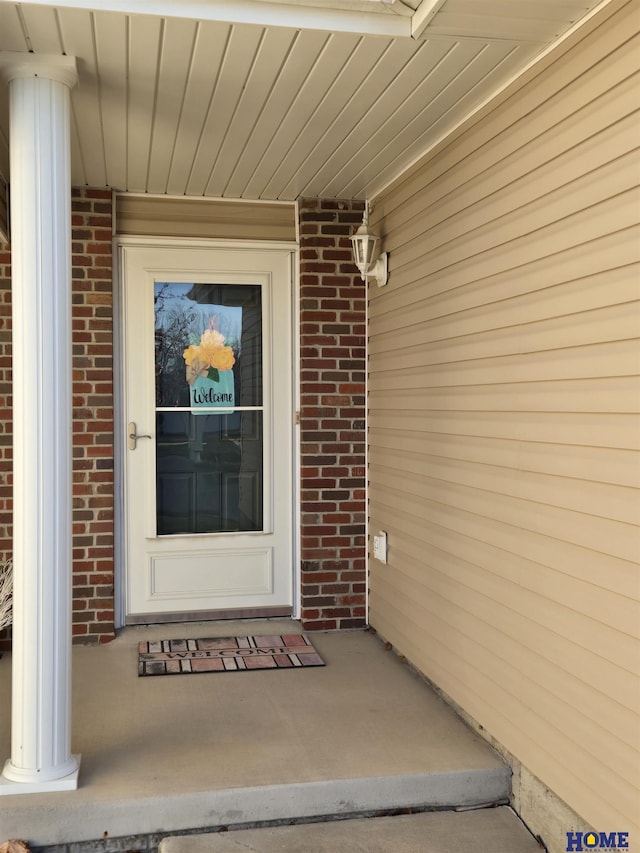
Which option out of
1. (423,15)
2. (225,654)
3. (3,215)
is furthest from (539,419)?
(3,215)

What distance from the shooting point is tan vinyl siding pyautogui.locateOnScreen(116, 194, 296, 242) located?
4711 millimetres

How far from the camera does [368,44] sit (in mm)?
2732

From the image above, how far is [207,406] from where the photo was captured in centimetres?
485

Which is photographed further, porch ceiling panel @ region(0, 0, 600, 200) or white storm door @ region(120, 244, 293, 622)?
white storm door @ region(120, 244, 293, 622)

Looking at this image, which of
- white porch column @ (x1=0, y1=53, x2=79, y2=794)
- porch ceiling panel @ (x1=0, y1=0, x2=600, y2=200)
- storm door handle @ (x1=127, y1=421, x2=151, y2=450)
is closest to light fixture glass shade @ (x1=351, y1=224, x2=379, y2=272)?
porch ceiling panel @ (x1=0, y1=0, x2=600, y2=200)

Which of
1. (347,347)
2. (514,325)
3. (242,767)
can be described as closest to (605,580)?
(514,325)

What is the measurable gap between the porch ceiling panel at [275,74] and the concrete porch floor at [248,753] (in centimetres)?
243

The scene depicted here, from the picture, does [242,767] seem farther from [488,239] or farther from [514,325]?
[488,239]

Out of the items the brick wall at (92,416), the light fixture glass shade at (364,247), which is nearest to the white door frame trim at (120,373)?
the brick wall at (92,416)

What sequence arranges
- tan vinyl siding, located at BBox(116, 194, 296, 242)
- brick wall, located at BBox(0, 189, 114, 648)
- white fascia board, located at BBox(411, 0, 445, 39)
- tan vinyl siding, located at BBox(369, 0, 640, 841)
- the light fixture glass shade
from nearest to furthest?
tan vinyl siding, located at BBox(369, 0, 640, 841), white fascia board, located at BBox(411, 0, 445, 39), the light fixture glass shade, brick wall, located at BBox(0, 189, 114, 648), tan vinyl siding, located at BBox(116, 194, 296, 242)

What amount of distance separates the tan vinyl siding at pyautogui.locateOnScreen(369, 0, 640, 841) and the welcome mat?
655mm

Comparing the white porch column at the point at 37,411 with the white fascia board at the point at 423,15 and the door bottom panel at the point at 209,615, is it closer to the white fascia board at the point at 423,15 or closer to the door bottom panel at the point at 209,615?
the white fascia board at the point at 423,15

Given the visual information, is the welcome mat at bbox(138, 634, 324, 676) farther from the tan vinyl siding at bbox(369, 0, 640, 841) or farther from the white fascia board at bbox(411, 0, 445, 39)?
the white fascia board at bbox(411, 0, 445, 39)

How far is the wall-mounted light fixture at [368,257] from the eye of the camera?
4402mm
